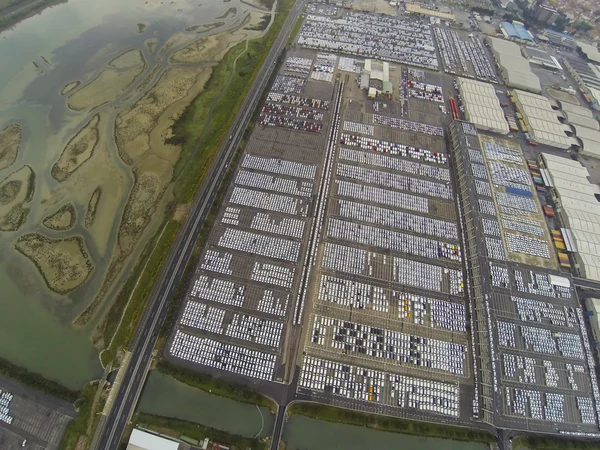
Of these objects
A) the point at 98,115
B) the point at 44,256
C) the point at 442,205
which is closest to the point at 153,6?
the point at 98,115

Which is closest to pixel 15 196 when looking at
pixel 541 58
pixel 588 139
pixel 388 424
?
pixel 388 424

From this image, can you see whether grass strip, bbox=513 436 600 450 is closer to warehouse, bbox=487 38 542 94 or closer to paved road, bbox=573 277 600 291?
paved road, bbox=573 277 600 291

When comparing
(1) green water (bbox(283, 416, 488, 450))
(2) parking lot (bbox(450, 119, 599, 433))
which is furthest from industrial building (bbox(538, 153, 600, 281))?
(1) green water (bbox(283, 416, 488, 450))

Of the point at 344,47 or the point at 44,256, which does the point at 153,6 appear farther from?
the point at 44,256

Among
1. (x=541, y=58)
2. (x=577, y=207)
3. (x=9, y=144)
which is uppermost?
(x=541, y=58)

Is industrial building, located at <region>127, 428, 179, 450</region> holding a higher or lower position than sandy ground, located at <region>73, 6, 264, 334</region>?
lower

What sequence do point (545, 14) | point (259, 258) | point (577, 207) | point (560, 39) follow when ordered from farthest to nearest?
point (545, 14) → point (560, 39) → point (577, 207) → point (259, 258)

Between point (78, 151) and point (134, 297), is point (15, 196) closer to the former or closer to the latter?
point (78, 151)
